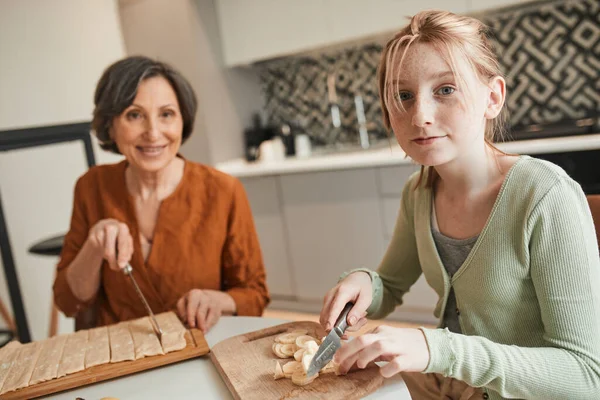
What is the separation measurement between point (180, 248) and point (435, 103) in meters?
0.90

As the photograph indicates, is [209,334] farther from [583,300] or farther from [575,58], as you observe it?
[575,58]

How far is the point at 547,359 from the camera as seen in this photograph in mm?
881

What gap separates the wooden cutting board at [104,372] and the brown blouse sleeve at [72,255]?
55 cm

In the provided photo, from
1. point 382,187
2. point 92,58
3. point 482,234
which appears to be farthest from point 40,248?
point 482,234

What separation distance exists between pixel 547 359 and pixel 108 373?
79 centimetres

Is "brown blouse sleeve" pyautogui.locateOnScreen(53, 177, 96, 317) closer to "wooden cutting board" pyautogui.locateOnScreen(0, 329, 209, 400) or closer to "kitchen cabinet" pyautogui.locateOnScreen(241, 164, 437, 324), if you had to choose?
"wooden cutting board" pyautogui.locateOnScreen(0, 329, 209, 400)

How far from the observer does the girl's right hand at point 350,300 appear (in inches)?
41.9

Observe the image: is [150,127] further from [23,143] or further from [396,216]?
[396,216]

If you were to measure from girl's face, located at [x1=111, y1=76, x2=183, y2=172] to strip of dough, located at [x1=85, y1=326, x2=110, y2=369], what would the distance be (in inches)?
19.3

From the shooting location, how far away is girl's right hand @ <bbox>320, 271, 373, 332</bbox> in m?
1.06

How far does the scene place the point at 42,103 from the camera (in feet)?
10.3

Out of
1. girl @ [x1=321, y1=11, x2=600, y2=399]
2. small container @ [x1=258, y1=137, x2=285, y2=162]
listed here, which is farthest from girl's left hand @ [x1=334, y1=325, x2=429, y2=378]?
small container @ [x1=258, y1=137, x2=285, y2=162]

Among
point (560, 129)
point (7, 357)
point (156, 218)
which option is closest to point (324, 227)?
point (560, 129)

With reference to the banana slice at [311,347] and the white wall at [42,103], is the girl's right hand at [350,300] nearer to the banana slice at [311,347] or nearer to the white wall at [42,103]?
the banana slice at [311,347]
